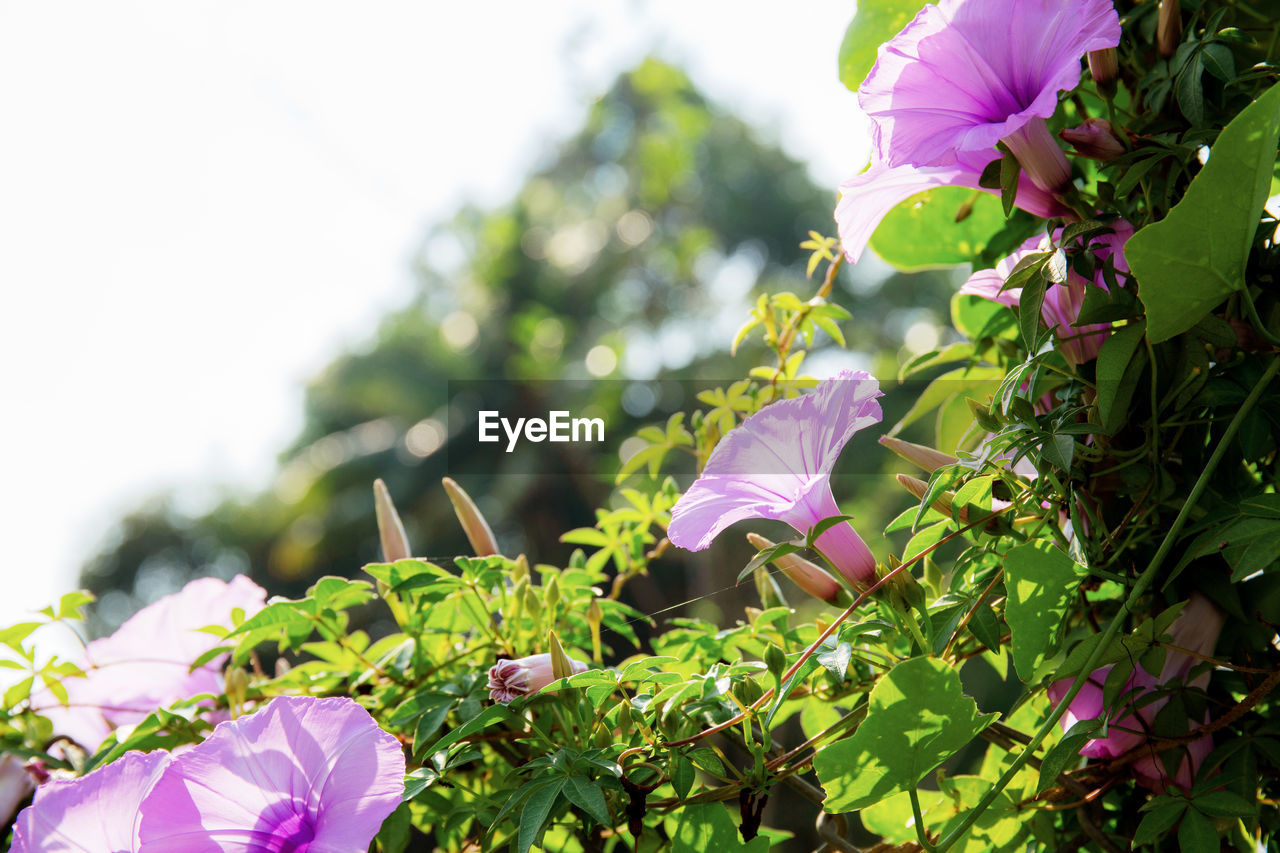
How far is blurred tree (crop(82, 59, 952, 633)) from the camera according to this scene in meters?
8.85

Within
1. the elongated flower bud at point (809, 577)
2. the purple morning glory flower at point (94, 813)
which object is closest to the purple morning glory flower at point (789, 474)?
the elongated flower bud at point (809, 577)

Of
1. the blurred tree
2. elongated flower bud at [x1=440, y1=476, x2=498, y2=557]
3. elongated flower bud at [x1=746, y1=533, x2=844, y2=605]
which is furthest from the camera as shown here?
the blurred tree

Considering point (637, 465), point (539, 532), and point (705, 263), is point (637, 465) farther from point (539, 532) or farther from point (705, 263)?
point (705, 263)

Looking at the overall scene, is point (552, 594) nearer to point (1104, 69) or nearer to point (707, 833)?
point (707, 833)

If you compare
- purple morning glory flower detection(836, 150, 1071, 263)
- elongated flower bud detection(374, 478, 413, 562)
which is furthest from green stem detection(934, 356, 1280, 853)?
elongated flower bud detection(374, 478, 413, 562)

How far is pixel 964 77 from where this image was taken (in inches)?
13.2

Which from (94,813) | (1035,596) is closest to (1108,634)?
(1035,596)

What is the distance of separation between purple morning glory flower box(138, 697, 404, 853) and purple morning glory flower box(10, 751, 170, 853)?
2cm

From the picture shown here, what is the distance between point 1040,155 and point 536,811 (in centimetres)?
31

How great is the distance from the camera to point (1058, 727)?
1.26 feet

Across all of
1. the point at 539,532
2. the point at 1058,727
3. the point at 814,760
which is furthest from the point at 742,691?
the point at 539,532

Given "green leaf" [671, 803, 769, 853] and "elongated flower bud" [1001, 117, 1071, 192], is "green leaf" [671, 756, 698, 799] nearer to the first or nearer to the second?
"green leaf" [671, 803, 769, 853]

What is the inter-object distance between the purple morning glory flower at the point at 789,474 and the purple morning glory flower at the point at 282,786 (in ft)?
0.46

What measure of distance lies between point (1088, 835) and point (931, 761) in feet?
0.38
